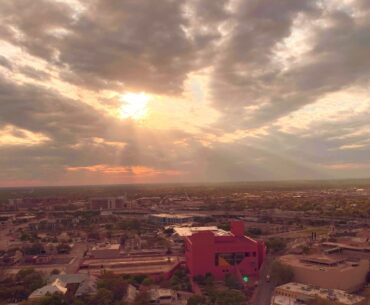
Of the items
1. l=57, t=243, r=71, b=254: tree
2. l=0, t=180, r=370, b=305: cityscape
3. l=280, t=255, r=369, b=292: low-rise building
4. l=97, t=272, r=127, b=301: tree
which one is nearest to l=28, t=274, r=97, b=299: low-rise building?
l=0, t=180, r=370, b=305: cityscape

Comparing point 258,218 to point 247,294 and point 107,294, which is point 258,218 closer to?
point 247,294

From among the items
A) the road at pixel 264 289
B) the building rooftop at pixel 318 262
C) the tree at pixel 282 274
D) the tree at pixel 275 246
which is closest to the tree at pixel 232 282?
the road at pixel 264 289

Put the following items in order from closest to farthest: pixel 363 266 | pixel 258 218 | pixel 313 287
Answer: pixel 313 287 < pixel 363 266 < pixel 258 218

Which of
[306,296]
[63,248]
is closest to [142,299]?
[306,296]

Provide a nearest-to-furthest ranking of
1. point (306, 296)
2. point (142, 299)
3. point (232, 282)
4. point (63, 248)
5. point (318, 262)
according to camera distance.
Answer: point (142, 299) < point (306, 296) < point (232, 282) < point (318, 262) < point (63, 248)

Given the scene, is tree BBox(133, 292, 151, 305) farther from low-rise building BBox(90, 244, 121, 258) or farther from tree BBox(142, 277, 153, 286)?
low-rise building BBox(90, 244, 121, 258)

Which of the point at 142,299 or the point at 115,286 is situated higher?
the point at 115,286

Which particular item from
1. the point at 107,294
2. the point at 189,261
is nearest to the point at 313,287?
→ the point at 189,261

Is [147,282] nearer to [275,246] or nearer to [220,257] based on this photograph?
[220,257]
